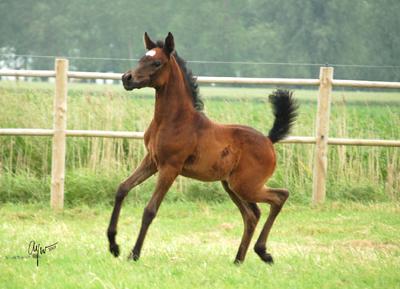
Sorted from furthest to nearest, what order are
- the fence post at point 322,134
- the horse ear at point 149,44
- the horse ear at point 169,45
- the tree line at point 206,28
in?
the tree line at point 206,28, the fence post at point 322,134, the horse ear at point 149,44, the horse ear at point 169,45

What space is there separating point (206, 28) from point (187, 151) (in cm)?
3587

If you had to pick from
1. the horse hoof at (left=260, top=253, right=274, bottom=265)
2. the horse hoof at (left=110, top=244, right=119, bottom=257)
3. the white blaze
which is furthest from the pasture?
the white blaze

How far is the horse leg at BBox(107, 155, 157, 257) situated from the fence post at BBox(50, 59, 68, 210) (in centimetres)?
394

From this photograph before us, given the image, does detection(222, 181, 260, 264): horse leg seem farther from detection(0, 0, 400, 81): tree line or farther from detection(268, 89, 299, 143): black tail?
detection(0, 0, 400, 81): tree line

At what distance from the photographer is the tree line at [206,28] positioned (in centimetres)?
3584

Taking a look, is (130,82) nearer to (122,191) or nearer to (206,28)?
(122,191)

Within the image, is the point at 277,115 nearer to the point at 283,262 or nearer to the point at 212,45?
the point at 283,262

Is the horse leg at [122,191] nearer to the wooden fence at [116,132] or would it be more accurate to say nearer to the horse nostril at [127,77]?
the horse nostril at [127,77]

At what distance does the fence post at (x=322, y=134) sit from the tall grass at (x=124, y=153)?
29 centimetres

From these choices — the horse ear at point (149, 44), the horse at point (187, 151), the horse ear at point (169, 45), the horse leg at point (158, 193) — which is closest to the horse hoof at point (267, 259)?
the horse at point (187, 151)

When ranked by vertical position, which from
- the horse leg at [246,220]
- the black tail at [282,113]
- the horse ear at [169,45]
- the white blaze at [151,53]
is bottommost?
the horse leg at [246,220]

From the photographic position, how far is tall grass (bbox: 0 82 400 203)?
11.1m

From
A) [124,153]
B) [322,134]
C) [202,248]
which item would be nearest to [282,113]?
[202,248]

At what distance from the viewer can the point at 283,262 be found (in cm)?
696
